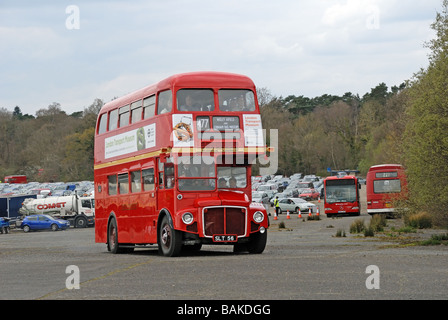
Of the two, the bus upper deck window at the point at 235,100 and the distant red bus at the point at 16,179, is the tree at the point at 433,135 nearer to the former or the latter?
the bus upper deck window at the point at 235,100

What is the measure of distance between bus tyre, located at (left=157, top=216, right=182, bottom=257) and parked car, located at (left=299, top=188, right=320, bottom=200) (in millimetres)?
70407

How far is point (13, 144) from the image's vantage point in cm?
16650

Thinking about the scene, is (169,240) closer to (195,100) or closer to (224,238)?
(224,238)

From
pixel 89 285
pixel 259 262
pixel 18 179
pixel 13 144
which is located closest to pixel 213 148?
pixel 259 262

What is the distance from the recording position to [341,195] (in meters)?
62.8

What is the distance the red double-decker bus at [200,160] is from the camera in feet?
73.4

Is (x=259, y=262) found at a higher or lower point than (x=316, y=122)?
lower

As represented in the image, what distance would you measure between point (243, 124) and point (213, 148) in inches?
41.4

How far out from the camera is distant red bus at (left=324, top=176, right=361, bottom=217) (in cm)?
6262

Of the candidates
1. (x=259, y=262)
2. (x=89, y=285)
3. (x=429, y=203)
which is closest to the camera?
(x=89, y=285)

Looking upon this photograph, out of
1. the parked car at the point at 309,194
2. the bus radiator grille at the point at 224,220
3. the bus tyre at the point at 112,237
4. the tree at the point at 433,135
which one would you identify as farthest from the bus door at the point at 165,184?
the parked car at the point at 309,194

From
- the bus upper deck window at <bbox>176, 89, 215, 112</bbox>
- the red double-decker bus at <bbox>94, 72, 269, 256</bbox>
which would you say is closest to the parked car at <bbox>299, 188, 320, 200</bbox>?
the red double-decker bus at <bbox>94, 72, 269, 256</bbox>
